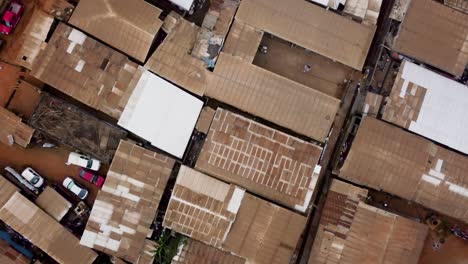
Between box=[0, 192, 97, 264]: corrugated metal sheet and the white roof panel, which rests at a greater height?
the white roof panel

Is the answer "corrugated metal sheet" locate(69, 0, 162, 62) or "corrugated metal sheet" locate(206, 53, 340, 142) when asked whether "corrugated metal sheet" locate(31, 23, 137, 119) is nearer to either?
"corrugated metal sheet" locate(69, 0, 162, 62)

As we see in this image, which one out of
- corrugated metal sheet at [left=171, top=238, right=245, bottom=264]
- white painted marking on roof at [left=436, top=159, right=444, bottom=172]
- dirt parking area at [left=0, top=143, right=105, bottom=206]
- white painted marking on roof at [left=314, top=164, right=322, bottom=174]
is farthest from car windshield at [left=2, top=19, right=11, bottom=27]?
white painted marking on roof at [left=436, top=159, right=444, bottom=172]

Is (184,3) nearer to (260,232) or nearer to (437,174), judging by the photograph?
(260,232)

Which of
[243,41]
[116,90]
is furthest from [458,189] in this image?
[116,90]

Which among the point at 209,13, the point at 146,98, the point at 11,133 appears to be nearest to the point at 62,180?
the point at 11,133

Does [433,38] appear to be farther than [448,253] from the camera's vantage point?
No

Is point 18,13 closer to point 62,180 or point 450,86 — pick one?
point 62,180

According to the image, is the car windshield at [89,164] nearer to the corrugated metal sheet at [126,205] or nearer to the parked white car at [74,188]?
the parked white car at [74,188]
